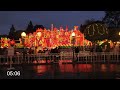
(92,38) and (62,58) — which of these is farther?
(92,38)

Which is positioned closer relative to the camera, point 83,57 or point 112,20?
point 83,57

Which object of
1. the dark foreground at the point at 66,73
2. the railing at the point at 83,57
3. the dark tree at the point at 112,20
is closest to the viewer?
the dark foreground at the point at 66,73

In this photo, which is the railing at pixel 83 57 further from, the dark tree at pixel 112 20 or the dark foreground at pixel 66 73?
the dark tree at pixel 112 20

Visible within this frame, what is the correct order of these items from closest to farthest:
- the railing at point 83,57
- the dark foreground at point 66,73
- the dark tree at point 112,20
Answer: the dark foreground at point 66,73 < the railing at point 83,57 < the dark tree at point 112,20

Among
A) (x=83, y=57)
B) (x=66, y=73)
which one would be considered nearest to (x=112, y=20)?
(x=83, y=57)

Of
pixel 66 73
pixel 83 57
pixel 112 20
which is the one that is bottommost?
pixel 66 73

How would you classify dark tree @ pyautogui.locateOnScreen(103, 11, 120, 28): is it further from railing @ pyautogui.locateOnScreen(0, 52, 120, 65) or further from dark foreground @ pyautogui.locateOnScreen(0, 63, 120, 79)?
dark foreground @ pyautogui.locateOnScreen(0, 63, 120, 79)

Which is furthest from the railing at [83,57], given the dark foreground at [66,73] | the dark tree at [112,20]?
the dark tree at [112,20]

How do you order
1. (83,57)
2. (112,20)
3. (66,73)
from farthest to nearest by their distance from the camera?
(112,20)
(83,57)
(66,73)

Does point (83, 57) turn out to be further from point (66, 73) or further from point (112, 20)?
point (112, 20)
